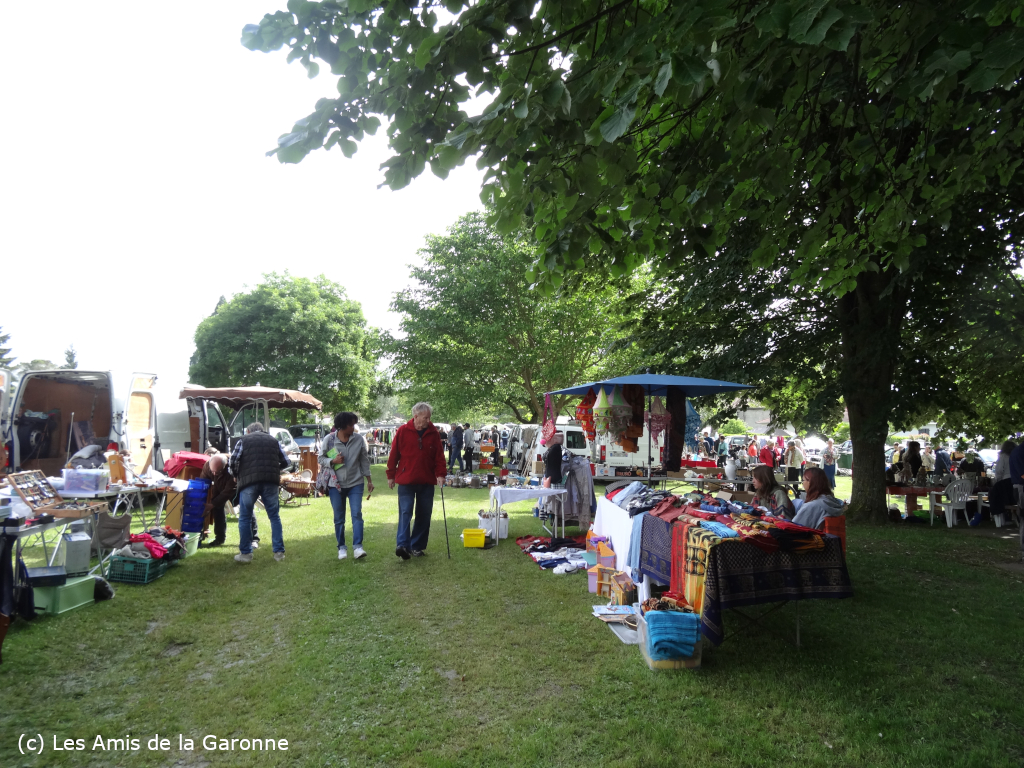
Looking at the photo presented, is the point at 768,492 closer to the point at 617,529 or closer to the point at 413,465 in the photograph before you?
the point at 617,529

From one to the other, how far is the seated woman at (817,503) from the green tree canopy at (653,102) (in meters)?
1.97

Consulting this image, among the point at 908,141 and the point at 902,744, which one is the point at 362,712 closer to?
the point at 902,744

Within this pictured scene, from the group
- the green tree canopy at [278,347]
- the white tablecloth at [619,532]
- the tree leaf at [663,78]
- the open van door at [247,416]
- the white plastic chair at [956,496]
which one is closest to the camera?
the tree leaf at [663,78]

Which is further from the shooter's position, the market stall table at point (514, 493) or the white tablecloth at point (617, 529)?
the market stall table at point (514, 493)

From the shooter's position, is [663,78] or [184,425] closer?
[663,78]

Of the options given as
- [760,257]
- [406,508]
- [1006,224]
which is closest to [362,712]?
[406,508]

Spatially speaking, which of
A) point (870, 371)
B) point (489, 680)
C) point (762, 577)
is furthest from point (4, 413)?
point (870, 371)

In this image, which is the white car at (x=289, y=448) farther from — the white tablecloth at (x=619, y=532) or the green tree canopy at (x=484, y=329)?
the white tablecloth at (x=619, y=532)

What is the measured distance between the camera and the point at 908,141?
27.6 feet

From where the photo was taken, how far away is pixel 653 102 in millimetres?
3617

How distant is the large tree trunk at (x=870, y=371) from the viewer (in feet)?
30.6

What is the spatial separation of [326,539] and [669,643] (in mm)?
6214

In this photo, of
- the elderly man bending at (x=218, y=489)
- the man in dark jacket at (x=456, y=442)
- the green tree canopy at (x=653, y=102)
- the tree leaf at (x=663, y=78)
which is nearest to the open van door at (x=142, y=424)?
the elderly man bending at (x=218, y=489)

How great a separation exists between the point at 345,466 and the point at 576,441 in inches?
470
